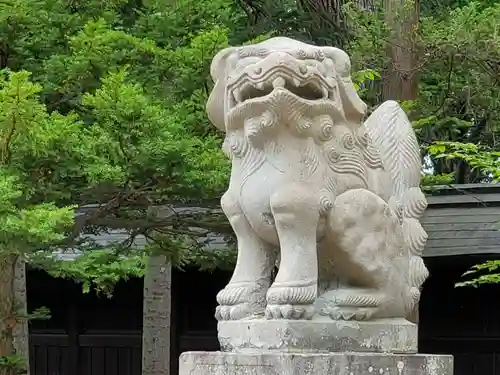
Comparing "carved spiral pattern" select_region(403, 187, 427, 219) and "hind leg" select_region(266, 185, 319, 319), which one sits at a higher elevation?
"carved spiral pattern" select_region(403, 187, 427, 219)

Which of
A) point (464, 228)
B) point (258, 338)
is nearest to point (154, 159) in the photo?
point (258, 338)

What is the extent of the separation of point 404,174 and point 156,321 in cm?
576


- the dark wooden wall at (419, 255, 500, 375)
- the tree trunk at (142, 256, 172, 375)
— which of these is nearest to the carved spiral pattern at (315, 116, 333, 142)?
the tree trunk at (142, 256, 172, 375)

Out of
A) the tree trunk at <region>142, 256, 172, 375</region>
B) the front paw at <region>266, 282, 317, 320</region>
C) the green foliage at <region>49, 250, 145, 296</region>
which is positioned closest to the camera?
the front paw at <region>266, 282, 317, 320</region>

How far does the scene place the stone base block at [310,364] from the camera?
4086mm

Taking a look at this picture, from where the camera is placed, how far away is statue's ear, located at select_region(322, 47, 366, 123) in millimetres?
4496

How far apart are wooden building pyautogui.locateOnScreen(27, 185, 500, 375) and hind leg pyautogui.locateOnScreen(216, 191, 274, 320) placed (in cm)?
611

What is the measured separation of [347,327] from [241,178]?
758 mm

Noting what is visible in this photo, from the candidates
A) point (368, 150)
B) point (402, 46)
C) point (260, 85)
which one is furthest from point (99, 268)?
point (260, 85)

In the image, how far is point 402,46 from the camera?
27.7ft

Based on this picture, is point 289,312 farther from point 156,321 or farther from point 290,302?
point 156,321

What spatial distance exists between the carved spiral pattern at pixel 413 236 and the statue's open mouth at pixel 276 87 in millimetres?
806

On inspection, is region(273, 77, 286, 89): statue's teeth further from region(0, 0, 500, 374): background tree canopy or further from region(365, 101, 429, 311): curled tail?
region(0, 0, 500, 374): background tree canopy

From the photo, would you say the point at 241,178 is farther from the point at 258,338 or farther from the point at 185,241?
the point at 185,241
